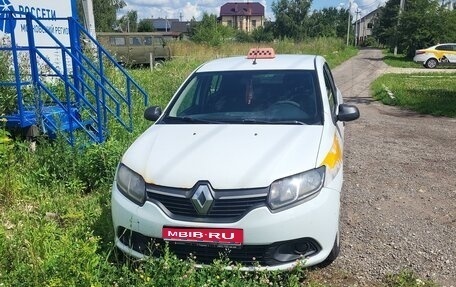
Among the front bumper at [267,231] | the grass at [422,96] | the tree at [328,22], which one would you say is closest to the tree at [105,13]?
the tree at [328,22]

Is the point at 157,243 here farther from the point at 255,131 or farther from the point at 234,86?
the point at 234,86

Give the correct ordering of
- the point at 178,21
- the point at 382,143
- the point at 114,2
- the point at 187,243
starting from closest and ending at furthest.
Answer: the point at 187,243 < the point at 382,143 < the point at 114,2 < the point at 178,21

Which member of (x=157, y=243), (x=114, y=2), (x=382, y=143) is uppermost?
(x=114, y=2)

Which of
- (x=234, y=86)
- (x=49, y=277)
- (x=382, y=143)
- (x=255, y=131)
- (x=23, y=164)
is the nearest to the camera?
(x=49, y=277)

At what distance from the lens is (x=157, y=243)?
309 cm

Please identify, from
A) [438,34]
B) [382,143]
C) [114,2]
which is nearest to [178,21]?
[114,2]

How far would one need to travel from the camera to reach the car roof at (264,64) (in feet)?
14.6

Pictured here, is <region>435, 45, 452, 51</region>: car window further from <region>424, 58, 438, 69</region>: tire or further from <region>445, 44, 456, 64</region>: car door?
<region>424, 58, 438, 69</region>: tire

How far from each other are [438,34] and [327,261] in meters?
34.6

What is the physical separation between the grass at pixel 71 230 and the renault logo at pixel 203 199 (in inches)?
14.1

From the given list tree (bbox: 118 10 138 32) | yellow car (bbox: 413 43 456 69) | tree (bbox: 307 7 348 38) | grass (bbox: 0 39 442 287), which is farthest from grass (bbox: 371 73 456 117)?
tree (bbox: 118 10 138 32)

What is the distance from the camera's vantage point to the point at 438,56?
2655cm

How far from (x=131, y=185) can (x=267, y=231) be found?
1041 millimetres

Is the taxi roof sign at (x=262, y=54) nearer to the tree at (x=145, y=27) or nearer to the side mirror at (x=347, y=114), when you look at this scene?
the side mirror at (x=347, y=114)
